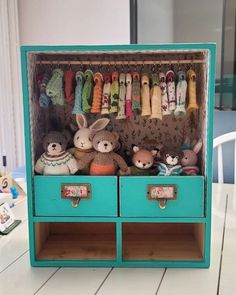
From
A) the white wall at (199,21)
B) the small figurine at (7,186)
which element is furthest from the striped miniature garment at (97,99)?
the white wall at (199,21)

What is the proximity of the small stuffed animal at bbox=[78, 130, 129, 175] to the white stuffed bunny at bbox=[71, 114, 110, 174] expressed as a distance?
0.04 feet

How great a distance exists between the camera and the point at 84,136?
36.2 inches

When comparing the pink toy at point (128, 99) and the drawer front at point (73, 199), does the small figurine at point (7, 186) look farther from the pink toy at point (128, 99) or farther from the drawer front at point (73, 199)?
the pink toy at point (128, 99)

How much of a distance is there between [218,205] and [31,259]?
0.69 metres

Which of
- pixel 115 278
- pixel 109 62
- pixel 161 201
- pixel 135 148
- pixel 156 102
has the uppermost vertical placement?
pixel 109 62

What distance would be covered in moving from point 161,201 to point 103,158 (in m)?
0.17

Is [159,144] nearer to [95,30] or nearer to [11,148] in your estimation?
[95,30]

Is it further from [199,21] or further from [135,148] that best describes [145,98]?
[199,21]

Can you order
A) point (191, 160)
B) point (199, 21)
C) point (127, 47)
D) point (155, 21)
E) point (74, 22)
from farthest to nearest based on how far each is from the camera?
point (74, 22)
point (155, 21)
point (199, 21)
point (191, 160)
point (127, 47)

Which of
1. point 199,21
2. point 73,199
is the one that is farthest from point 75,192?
point 199,21

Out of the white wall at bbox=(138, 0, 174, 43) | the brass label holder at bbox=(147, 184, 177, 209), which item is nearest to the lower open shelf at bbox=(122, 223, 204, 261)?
the brass label holder at bbox=(147, 184, 177, 209)

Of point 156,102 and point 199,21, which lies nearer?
point 156,102

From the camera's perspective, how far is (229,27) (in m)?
1.86

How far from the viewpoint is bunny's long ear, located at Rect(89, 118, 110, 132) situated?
3.04ft
